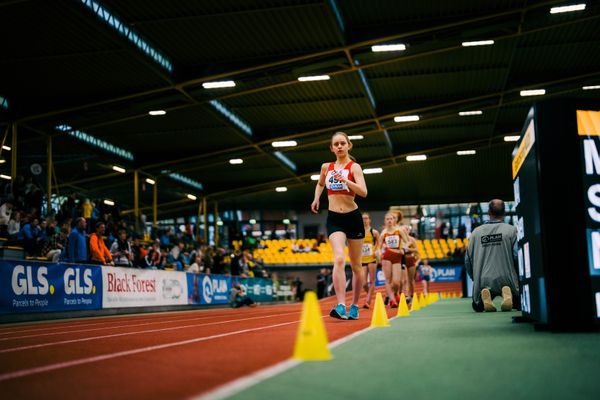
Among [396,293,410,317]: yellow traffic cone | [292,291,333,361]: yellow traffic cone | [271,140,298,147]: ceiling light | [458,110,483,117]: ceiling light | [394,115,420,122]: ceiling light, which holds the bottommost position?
[396,293,410,317]: yellow traffic cone

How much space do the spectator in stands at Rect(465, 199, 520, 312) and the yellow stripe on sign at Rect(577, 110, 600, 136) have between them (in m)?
4.51

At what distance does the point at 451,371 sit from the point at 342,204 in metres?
5.02

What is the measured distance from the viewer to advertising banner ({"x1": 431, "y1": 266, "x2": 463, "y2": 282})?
147 ft

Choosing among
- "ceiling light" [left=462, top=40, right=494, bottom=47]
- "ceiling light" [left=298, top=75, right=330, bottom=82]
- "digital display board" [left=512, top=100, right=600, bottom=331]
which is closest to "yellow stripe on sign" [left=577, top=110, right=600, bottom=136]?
"digital display board" [left=512, top=100, right=600, bottom=331]

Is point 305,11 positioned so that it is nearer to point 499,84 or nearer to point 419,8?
point 419,8

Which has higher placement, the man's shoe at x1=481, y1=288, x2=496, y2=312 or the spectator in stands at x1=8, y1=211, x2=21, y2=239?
the spectator in stands at x1=8, y1=211, x2=21, y2=239

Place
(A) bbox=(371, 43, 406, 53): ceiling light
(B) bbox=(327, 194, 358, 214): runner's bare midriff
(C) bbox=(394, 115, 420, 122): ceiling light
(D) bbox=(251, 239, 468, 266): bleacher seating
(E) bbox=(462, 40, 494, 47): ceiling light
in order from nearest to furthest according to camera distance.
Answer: (B) bbox=(327, 194, 358, 214): runner's bare midriff < (A) bbox=(371, 43, 406, 53): ceiling light < (E) bbox=(462, 40, 494, 47): ceiling light < (C) bbox=(394, 115, 420, 122): ceiling light < (D) bbox=(251, 239, 468, 266): bleacher seating

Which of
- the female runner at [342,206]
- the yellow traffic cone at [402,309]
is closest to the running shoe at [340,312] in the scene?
the female runner at [342,206]

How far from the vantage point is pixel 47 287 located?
49.2ft

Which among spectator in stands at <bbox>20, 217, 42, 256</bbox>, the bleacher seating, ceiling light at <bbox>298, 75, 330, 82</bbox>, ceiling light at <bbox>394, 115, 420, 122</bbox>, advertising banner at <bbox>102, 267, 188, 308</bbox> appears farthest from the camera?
the bleacher seating

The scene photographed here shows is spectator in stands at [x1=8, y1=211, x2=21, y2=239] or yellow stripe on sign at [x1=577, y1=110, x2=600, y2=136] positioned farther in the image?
spectator in stands at [x1=8, y1=211, x2=21, y2=239]

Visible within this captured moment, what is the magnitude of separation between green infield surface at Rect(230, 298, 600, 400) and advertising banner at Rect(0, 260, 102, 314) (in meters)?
10.1

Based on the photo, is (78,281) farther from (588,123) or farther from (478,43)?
(588,123)

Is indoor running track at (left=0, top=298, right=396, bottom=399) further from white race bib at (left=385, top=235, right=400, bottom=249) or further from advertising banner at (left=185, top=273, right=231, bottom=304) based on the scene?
advertising banner at (left=185, top=273, right=231, bottom=304)
